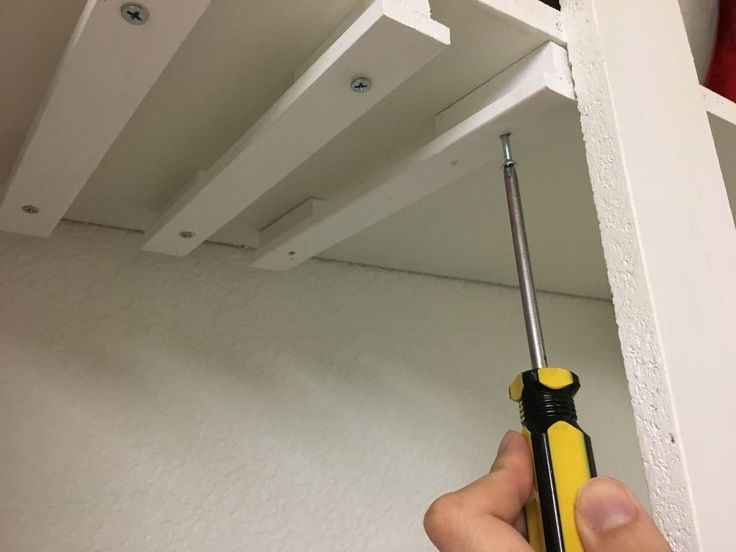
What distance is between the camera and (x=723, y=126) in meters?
0.43

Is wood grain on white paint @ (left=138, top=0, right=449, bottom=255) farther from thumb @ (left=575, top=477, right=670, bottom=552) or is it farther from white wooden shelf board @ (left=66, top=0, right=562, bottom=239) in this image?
thumb @ (left=575, top=477, right=670, bottom=552)

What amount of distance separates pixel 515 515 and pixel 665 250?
15 centimetres

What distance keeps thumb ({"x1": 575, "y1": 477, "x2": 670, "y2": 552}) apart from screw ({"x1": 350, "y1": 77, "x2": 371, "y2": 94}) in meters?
0.22

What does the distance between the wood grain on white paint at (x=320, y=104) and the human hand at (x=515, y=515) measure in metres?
0.19

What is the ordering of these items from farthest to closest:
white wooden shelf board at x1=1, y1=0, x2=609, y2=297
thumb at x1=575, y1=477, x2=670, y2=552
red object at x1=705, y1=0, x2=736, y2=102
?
red object at x1=705, y1=0, x2=736, y2=102 < white wooden shelf board at x1=1, y1=0, x2=609, y2=297 < thumb at x1=575, y1=477, x2=670, y2=552

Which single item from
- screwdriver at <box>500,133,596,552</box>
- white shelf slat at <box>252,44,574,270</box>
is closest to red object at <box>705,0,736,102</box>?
white shelf slat at <box>252,44,574,270</box>

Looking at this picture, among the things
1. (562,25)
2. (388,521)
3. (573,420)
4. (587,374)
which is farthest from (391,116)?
(587,374)

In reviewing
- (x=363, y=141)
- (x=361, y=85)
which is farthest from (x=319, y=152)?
(x=361, y=85)

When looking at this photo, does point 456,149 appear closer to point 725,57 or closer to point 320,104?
point 320,104

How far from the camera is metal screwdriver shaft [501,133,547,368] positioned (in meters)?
0.34

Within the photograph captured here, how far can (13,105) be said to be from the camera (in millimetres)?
413

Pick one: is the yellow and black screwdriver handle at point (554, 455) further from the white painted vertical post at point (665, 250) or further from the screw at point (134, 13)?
the screw at point (134, 13)

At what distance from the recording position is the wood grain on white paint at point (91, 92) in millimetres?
294

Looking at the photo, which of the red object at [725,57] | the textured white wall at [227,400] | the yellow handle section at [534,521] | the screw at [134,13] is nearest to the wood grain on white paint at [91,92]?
the screw at [134,13]
